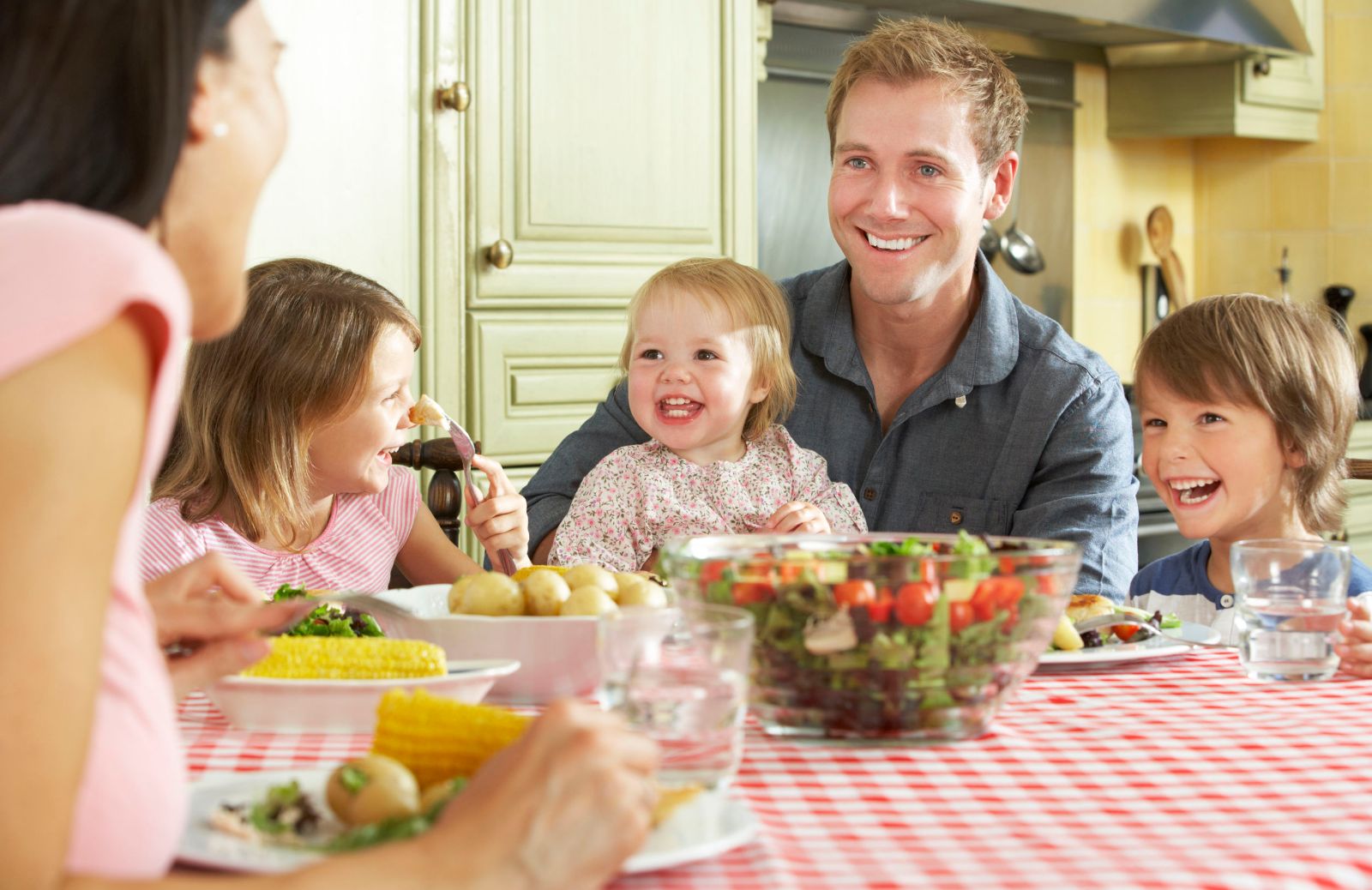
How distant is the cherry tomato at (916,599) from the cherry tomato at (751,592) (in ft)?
0.27

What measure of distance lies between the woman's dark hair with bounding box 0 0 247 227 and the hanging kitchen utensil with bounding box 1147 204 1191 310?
167 inches

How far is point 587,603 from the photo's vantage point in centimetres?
118

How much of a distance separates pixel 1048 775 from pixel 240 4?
2.14 feet

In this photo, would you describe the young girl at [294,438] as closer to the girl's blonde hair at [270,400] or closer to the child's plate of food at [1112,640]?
the girl's blonde hair at [270,400]

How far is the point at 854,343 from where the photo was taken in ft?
7.35

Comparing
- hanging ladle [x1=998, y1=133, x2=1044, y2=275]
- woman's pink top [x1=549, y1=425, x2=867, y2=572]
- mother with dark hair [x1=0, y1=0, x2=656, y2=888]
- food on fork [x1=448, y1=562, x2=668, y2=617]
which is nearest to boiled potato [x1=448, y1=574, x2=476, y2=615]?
food on fork [x1=448, y1=562, x2=668, y2=617]

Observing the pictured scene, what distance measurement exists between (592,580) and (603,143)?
6.30 feet

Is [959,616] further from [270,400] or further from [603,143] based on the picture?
[603,143]

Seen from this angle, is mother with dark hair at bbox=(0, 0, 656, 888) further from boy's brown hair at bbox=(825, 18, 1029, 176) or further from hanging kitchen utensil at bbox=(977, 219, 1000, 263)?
hanging kitchen utensil at bbox=(977, 219, 1000, 263)

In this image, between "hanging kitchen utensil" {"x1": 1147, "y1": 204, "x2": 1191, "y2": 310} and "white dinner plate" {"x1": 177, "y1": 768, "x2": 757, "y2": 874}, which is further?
"hanging kitchen utensil" {"x1": 1147, "y1": 204, "x2": 1191, "y2": 310}

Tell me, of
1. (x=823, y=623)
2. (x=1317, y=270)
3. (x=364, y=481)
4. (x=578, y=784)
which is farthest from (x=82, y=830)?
(x=1317, y=270)

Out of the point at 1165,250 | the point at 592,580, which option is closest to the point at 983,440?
the point at 592,580

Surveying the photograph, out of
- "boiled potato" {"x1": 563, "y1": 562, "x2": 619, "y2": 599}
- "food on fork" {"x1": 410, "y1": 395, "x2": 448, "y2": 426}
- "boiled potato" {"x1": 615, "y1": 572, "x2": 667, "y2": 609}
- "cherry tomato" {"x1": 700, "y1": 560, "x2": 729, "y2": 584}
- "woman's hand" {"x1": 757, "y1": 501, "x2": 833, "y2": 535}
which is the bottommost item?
"boiled potato" {"x1": 615, "y1": 572, "x2": 667, "y2": 609}

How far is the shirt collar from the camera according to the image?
2133 millimetres
